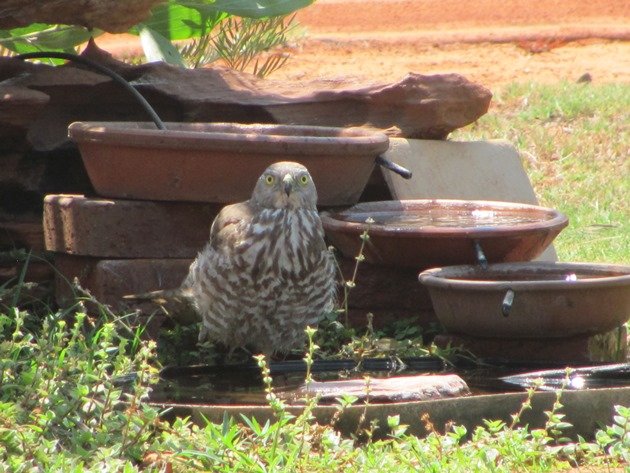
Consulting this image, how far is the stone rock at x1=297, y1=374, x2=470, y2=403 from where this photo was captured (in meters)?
4.02

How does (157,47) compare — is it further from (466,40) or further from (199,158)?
(466,40)

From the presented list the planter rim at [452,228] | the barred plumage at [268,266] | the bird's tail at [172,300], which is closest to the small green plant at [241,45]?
the planter rim at [452,228]

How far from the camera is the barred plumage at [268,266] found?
4.69m

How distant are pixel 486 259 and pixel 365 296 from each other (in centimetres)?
74

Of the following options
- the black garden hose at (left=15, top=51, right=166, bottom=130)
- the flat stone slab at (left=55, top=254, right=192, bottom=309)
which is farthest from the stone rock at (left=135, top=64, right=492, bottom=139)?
the flat stone slab at (left=55, top=254, right=192, bottom=309)

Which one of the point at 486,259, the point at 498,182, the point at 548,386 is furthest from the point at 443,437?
the point at 498,182

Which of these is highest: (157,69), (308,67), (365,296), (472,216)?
(157,69)

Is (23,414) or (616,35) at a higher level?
(23,414)

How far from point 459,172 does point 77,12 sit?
2.09 metres

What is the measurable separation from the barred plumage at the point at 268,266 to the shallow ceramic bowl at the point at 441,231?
30 cm

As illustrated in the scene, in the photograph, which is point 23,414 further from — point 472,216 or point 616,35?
point 616,35

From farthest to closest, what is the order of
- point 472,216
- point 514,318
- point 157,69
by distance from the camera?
point 157,69
point 472,216
point 514,318

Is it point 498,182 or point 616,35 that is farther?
point 616,35

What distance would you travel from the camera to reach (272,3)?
701 centimetres
